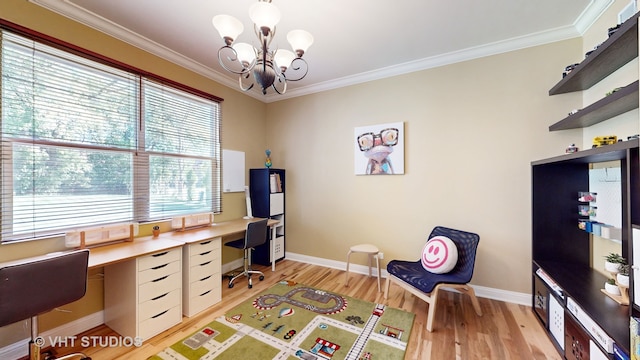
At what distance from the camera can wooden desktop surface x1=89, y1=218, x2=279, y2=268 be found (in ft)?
5.86

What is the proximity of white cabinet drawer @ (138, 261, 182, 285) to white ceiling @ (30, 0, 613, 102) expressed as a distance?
7.31ft

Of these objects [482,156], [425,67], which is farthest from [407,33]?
[482,156]

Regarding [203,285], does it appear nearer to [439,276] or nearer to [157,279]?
[157,279]

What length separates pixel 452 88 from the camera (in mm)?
2795

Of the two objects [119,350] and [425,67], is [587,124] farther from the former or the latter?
[119,350]

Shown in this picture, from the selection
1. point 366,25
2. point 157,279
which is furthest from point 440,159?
point 157,279

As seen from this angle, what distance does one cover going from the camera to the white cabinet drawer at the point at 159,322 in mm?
1955

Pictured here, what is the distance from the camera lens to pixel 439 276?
2.29 metres

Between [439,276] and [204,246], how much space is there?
2379 mm

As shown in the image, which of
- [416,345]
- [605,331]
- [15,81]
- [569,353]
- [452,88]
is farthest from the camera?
[452,88]


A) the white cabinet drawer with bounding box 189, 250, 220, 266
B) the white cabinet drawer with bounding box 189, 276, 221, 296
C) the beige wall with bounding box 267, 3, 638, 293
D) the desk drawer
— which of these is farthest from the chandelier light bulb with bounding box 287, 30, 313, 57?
the desk drawer

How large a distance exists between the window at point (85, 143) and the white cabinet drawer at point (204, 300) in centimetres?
101

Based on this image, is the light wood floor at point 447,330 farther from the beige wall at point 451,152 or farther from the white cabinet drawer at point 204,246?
the white cabinet drawer at point 204,246

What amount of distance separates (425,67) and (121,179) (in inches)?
142
